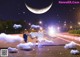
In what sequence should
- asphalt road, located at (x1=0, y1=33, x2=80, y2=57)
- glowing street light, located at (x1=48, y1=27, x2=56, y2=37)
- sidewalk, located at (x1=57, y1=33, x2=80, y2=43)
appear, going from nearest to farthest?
asphalt road, located at (x1=0, y1=33, x2=80, y2=57)
glowing street light, located at (x1=48, y1=27, x2=56, y2=37)
sidewalk, located at (x1=57, y1=33, x2=80, y2=43)

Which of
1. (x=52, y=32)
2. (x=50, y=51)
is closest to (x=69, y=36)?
(x=52, y=32)

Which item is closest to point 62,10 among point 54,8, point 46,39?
point 54,8

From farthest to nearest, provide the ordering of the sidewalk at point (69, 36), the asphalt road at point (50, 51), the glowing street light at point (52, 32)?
the sidewalk at point (69, 36) < the glowing street light at point (52, 32) < the asphalt road at point (50, 51)

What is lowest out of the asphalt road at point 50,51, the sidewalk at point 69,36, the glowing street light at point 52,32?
the asphalt road at point 50,51

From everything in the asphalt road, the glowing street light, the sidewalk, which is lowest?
the asphalt road

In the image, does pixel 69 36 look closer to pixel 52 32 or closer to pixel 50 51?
pixel 52 32

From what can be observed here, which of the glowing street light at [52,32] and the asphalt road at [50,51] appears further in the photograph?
the glowing street light at [52,32]

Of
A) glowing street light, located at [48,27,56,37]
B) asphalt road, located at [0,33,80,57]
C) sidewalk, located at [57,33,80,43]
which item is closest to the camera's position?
asphalt road, located at [0,33,80,57]

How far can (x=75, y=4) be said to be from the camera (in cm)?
751

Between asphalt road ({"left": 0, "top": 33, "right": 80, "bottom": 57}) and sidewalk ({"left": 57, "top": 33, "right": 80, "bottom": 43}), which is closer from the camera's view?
asphalt road ({"left": 0, "top": 33, "right": 80, "bottom": 57})

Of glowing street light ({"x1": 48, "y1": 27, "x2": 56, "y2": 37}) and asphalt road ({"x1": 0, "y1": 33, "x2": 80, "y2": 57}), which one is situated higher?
glowing street light ({"x1": 48, "y1": 27, "x2": 56, "y2": 37})

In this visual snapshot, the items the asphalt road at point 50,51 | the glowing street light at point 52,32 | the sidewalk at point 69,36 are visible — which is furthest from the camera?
the sidewalk at point 69,36

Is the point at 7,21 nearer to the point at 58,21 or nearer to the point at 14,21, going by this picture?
the point at 14,21

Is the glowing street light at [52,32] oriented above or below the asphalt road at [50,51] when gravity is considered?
above
